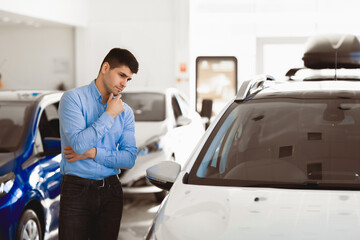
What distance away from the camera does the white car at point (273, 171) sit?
2.55 metres

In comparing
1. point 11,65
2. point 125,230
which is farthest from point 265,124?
point 11,65

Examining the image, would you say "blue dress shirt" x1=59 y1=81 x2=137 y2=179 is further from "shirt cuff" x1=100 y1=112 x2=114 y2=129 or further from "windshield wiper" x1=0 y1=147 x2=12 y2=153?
"windshield wiper" x1=0 y1=147 x2=12 y2=153

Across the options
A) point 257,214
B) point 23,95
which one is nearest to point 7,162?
point 23,95

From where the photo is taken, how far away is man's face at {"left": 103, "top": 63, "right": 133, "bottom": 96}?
3.42 metres

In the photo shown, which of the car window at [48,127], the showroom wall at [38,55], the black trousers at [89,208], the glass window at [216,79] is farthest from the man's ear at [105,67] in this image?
the showroom wall at [38,55]

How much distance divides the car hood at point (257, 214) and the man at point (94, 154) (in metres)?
0.59

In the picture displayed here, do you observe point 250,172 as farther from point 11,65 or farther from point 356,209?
point 11,65

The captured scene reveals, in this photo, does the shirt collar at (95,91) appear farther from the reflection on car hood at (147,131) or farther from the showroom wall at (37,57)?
the showroom wall at (37,57)

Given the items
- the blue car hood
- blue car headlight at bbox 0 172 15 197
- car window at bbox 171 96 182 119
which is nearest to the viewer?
blue car headlight at bbox 0 172 15 197

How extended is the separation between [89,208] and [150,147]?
14.0 ft

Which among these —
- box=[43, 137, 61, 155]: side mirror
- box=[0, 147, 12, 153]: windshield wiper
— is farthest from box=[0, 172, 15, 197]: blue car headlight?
box=[43, 137, 61, 155]: side mirror

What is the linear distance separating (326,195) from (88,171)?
4.23ft

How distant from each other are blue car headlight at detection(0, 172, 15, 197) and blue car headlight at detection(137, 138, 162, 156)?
304 cm

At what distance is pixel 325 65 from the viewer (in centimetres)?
569
